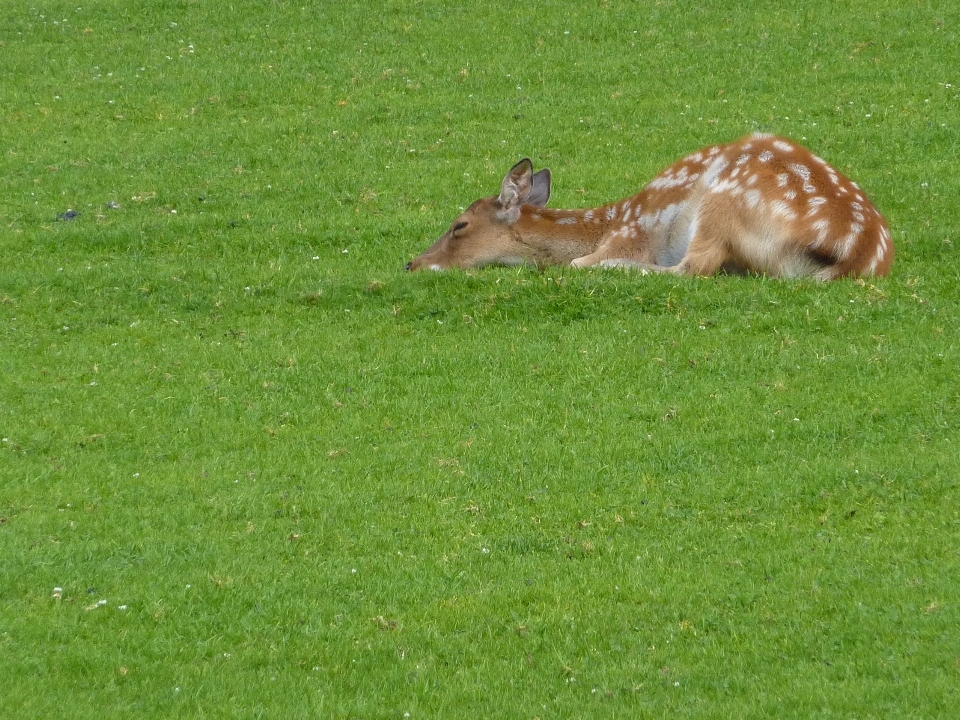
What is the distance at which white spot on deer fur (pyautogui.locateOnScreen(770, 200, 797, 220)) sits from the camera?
11.7m

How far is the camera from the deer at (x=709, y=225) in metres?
11.8

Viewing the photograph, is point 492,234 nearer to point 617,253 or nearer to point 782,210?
point 617,253

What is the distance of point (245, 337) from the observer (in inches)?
465

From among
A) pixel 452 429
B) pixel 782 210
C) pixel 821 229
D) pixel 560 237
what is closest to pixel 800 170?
pixel 782 210

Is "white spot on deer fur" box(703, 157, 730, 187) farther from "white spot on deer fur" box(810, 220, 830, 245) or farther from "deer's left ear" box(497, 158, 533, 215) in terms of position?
"deer's left ear" box(497, 158, 533, 215)

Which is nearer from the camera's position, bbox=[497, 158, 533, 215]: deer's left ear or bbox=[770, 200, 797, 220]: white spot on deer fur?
bbox=[770, 200, 797, 220]: white spot on deer fur

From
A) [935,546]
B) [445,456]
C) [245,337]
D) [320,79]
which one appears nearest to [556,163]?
[320,79]

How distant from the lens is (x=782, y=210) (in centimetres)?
1180

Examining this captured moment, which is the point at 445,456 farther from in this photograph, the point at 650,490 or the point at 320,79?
the point at 320,79

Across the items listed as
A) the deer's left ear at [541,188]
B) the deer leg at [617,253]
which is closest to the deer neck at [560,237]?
the deer leg at [617,253]

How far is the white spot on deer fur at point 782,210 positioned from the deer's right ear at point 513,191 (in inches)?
103

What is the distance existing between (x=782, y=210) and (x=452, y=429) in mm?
3745

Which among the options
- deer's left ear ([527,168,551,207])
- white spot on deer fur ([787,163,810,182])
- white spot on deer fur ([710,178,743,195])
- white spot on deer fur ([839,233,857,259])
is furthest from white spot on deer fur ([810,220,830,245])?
deer's left ear ([527,168,551,207])

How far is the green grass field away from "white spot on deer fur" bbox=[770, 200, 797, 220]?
0.58 meters
